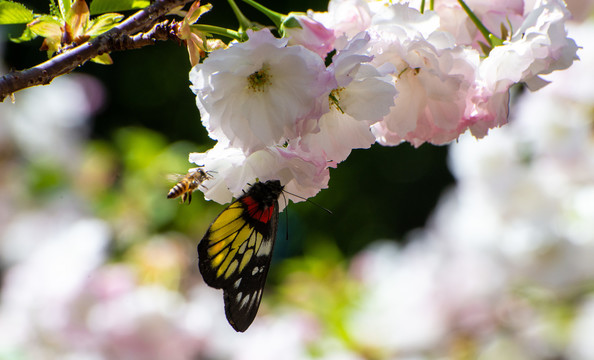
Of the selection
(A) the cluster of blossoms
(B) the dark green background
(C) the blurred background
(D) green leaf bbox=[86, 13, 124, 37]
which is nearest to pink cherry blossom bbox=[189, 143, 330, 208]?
(A) the cluster of blossoms

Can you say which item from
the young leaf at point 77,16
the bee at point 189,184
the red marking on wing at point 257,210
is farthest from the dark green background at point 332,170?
the young leaf at point 77,16

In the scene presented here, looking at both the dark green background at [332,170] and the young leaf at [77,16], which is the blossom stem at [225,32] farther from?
the dark green background at [332,170]

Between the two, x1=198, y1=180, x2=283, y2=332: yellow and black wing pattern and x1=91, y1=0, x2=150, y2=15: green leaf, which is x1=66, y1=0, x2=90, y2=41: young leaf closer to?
x1=91, y1=0, x2=150, y2=15: green leaf

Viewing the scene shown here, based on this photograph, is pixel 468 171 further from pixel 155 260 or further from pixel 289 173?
pixel 289 173

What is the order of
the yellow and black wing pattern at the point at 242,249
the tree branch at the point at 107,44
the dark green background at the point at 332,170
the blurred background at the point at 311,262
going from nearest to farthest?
the tree branch at the point at 107,44
the yellow and black wing pattern at the point at 242,249
the blurred background at the point at 311,262
the dark green background at the point at 332,170

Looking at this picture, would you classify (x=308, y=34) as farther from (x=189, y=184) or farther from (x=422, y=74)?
(x=189, y=184)

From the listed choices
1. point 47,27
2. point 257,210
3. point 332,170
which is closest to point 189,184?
point 257,210
